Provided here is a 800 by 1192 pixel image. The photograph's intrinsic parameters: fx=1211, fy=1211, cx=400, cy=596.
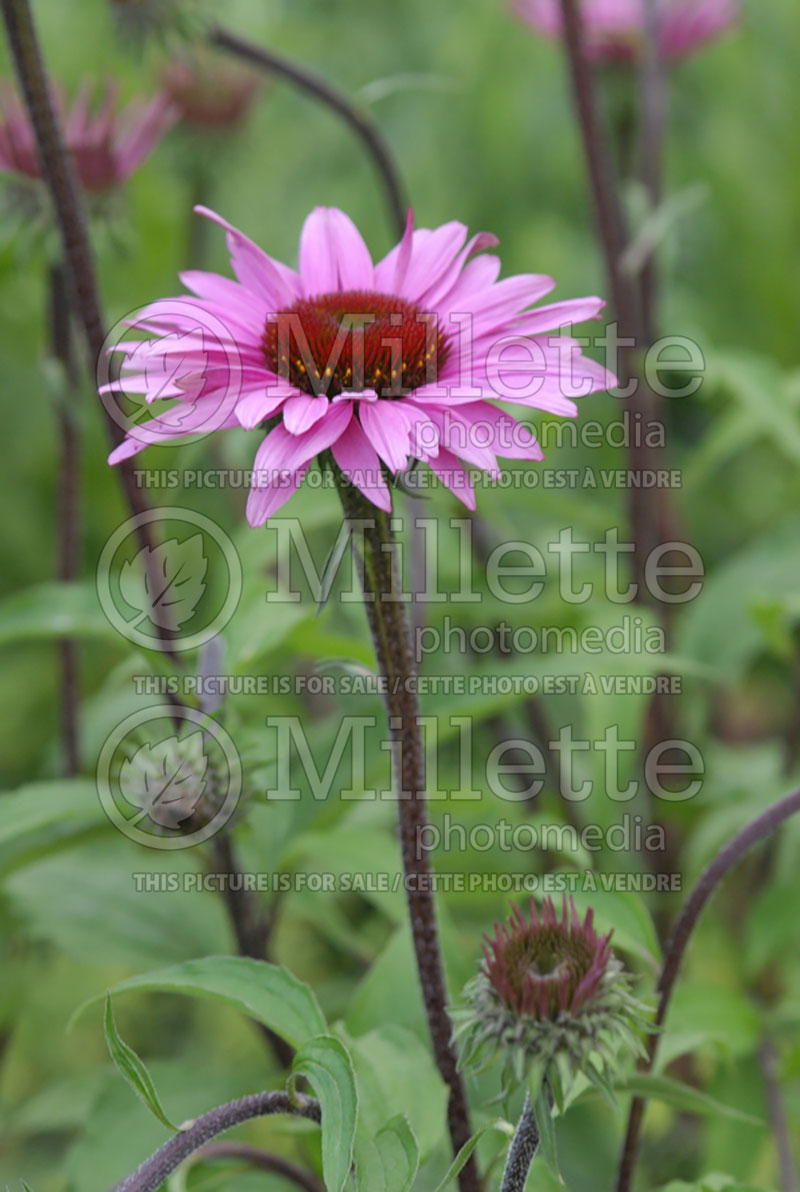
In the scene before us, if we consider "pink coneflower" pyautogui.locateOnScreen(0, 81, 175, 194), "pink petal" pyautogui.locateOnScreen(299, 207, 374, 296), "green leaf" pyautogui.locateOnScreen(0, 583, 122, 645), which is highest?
"pink coneflower" pyautogui.locateOnScreen(0, 81, 175, 194)

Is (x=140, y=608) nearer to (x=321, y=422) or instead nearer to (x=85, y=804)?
(x=85, y=804)

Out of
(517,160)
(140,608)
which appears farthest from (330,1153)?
(517,160)

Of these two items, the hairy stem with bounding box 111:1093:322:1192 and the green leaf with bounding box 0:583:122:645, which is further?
the green leaf with bounding box 0:583:122:645

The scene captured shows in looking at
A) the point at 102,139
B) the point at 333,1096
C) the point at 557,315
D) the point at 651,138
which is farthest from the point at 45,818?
the point at 651,138

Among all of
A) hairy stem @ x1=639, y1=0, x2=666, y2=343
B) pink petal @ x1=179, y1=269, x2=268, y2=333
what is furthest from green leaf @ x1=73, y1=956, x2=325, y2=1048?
hairy stem @ x1=639, y1=0, x2=666, y2=343

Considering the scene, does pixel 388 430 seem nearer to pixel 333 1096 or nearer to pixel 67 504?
pixel 333 1096

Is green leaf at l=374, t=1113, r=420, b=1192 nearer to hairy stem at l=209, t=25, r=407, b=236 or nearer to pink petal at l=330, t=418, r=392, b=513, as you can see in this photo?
pink petal at l=330, t=418, r=392, b=513
